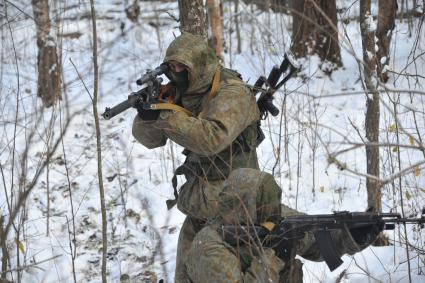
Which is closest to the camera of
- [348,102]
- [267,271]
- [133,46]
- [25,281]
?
[267,271]

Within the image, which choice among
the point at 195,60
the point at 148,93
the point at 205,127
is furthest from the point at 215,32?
the point at 205,127

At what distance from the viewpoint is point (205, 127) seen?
3.41 meters

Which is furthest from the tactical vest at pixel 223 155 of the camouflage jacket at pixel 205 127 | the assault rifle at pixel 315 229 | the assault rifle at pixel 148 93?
the assault rifle at pixel 315 229

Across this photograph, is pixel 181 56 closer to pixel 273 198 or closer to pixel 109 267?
pixel 273 198

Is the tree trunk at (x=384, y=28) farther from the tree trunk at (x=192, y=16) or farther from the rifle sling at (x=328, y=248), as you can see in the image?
the rifle sling at (x=328, y=248)

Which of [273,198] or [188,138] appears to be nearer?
[273,198]

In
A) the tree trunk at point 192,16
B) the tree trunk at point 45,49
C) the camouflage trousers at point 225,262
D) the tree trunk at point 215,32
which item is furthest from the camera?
the tree trunk at point 215,32

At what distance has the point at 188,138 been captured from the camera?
341cm

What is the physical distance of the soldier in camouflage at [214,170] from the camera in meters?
3.11

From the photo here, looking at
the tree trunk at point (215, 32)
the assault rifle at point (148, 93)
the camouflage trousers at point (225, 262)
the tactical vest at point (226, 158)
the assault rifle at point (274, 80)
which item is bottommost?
the camouflage trousers at point (225, 262)

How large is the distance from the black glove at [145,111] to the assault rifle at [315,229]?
2.44ft

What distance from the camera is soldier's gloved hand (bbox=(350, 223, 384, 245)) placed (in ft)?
10.1

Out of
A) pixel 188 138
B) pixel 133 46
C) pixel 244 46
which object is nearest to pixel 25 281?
pixel 188 138

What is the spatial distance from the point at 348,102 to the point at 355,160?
140cm
